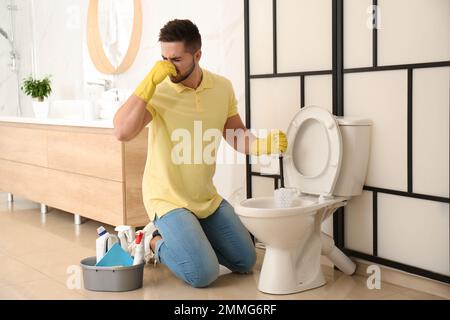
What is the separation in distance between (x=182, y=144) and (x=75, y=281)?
79cm

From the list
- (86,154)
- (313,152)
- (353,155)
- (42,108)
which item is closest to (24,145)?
(42,108)

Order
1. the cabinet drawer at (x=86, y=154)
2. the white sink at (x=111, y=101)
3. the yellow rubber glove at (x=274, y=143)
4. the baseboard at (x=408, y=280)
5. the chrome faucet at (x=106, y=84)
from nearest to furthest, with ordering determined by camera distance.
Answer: the baseboard at (x=408, y=280) < the yellow rubber glove at (x=274, y=143) < the cabinet drawer at (x=86, y=154) < the white sink at (x=111, y=101) < the chrome faucet at (x=106, y=84)

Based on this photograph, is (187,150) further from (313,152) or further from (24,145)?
(24,145)

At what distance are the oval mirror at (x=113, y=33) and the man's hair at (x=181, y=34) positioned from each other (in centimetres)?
160

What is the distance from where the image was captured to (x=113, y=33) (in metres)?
4.54

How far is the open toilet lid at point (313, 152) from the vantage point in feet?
8.82

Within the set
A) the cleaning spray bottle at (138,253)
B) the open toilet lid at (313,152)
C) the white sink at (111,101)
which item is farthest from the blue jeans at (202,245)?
the white sink at (111,101)

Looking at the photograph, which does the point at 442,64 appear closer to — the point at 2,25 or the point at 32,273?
the point at 32,273

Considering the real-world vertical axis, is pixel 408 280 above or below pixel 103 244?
below

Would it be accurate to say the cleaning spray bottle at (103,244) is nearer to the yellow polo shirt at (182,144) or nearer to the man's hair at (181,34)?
the yellow polo shirt at (182,144)

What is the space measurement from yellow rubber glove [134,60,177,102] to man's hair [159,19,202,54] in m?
0.13
